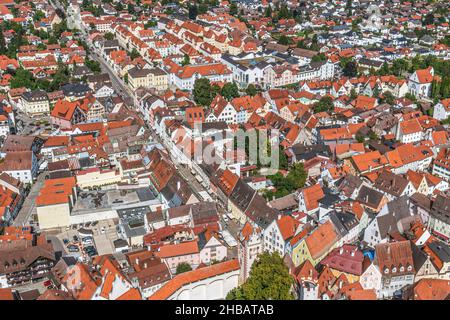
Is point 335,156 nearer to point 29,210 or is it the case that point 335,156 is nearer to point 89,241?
point 89,241

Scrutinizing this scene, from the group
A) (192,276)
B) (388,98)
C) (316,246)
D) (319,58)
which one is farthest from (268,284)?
(319,58)

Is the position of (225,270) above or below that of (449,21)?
below

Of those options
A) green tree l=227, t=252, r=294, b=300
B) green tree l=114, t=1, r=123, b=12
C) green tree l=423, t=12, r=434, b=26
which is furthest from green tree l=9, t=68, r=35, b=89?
green tree l=423, t=12, r=434, b=26

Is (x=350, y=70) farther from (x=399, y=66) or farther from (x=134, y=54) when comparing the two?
(x=134, y=54)

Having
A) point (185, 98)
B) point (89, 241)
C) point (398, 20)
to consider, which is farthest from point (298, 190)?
point (398, 20)

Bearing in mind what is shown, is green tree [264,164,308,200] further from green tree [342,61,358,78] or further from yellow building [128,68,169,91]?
green tree [342,61,358,78]
